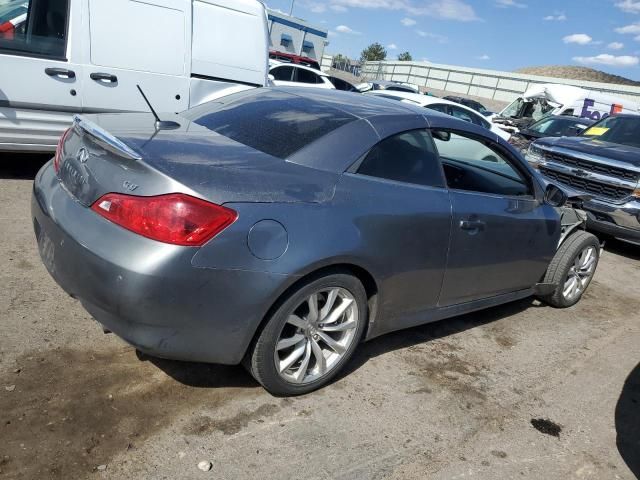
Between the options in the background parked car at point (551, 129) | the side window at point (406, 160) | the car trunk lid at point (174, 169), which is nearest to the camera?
the car trunk lid at point (174, 169)

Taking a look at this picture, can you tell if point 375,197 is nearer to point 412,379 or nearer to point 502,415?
point 412,379

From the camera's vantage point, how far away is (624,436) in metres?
3.09

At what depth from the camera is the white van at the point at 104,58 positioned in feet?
16.9

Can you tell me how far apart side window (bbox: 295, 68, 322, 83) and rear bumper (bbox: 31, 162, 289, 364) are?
1279 cm

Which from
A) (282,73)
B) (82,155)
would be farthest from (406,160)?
(282,73)

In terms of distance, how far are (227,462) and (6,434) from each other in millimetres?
940

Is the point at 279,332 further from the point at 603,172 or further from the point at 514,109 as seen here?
the point at 514,109

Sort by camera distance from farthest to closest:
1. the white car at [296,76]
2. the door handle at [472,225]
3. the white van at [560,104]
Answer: the white van at [560,104], the white car at [296,76], the door handle at [472,225]

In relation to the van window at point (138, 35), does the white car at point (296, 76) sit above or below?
below

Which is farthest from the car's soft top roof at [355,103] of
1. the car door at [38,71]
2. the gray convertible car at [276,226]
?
the car door at [38,71]

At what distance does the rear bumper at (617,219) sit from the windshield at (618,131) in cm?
172

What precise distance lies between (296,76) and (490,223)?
12.0m

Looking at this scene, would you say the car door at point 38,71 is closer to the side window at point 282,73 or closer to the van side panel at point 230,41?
the van side panel at point 230,41

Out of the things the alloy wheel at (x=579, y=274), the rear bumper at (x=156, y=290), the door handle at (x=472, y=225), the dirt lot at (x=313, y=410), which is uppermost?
the door handle at (x=472, y=225)
